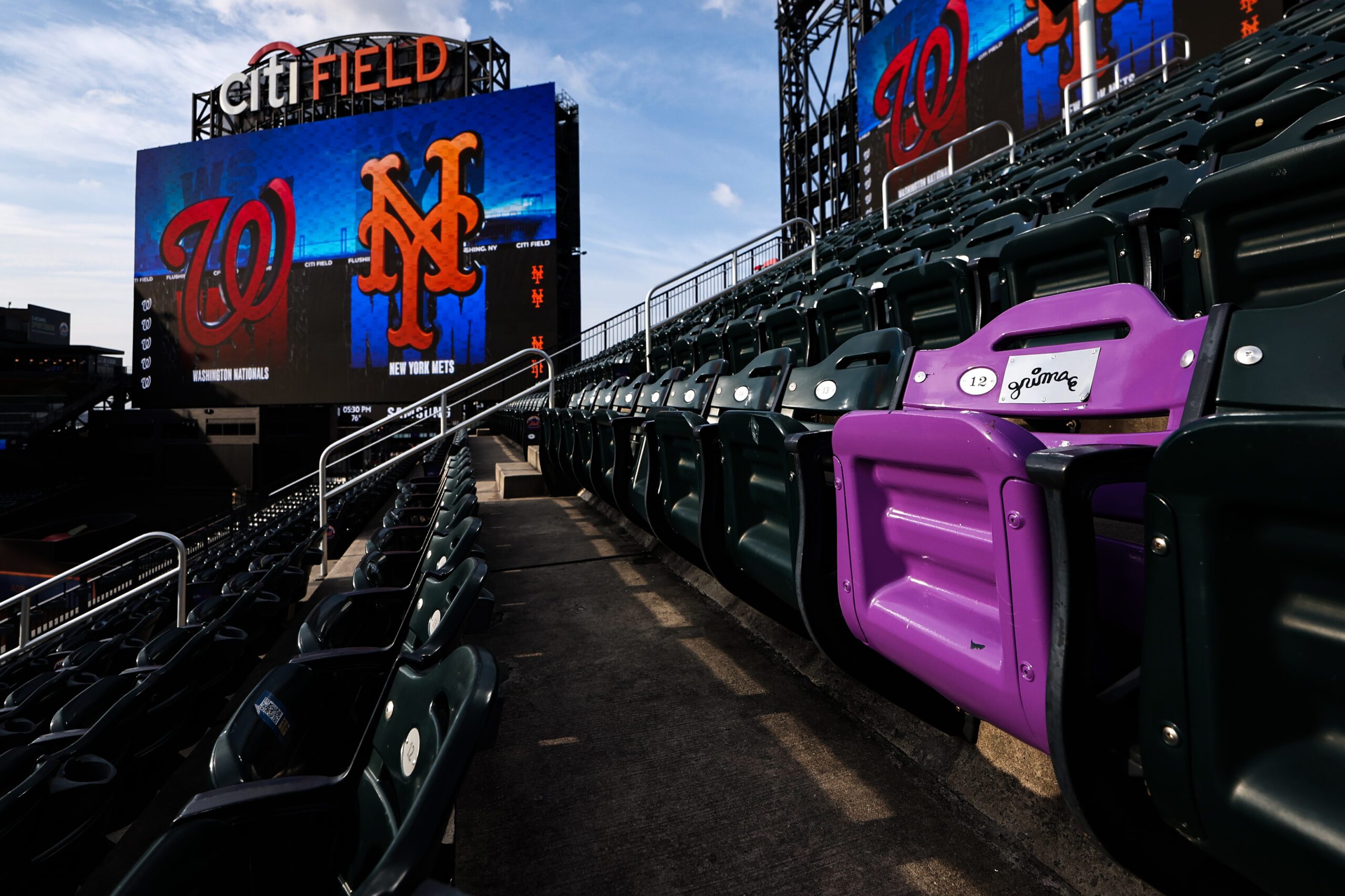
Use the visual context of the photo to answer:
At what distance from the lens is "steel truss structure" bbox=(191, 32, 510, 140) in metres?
19.7

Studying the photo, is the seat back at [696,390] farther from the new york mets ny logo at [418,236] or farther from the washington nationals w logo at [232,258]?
the washington nationals w logo at [232,258]

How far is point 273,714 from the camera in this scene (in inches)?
54.1

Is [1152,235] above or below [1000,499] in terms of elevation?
above

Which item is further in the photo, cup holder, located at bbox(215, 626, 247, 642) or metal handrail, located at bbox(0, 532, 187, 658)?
metal handrail, located at bbox(0, 532, 187, 658)

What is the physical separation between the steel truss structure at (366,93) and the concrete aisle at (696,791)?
Answer: 2136 centimetres

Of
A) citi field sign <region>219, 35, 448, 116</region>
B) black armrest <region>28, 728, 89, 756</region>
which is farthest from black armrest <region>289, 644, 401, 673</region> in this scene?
citi field sign <region>219, 35, 448, 116</region>

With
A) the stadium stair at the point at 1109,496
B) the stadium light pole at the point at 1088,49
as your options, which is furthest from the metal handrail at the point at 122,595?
the stadium light pole at the point at 1088,49

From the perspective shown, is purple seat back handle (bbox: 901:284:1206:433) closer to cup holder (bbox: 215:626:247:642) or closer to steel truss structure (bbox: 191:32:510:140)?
cup holder (bbox: 215:626:247:642)

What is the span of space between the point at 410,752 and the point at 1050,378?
4.94ft

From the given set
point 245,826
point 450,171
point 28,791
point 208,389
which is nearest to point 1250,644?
point 245,826

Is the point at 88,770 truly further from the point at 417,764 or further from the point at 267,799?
the point at 417,764

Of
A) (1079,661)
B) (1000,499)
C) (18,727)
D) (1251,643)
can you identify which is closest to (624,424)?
(1000,499)

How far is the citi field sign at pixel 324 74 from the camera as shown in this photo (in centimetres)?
1981

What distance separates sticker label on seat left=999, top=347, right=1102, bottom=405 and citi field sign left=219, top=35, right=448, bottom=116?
22439mm
